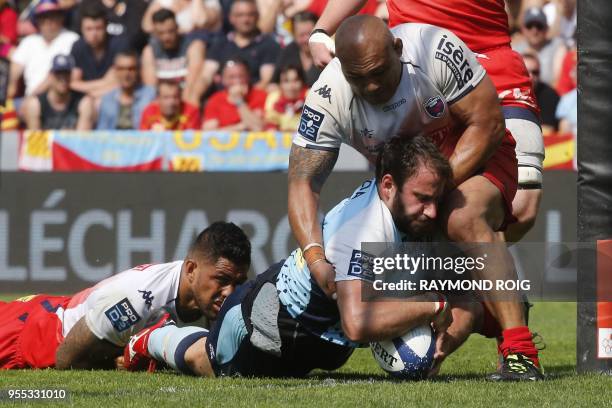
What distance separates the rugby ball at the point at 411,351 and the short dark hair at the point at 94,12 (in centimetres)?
909

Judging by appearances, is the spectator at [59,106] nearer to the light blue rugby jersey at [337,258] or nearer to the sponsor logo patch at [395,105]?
the light blue rugby jersey at [337,258]

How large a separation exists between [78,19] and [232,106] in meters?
2.80

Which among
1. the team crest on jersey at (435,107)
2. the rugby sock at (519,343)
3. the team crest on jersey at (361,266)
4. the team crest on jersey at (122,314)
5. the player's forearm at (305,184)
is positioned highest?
the team crest on jersey at (435,107)

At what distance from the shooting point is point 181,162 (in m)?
12.2

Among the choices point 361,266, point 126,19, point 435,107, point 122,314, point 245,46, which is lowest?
point 122,314

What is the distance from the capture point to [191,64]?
13.5 meters

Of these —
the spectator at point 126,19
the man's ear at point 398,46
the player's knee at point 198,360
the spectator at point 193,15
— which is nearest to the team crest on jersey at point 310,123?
the man's ear at point 398,46

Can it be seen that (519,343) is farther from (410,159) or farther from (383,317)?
(410,159)

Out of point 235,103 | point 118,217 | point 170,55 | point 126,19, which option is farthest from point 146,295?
point 126,19

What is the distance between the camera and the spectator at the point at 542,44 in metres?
12.9

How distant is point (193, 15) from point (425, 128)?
8.42 metres

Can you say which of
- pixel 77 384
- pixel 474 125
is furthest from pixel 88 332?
pixel 474 125

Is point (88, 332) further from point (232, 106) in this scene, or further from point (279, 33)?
point (279, 33)

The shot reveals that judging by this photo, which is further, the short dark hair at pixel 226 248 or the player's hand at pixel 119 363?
the player's hand at pixel 119 363
